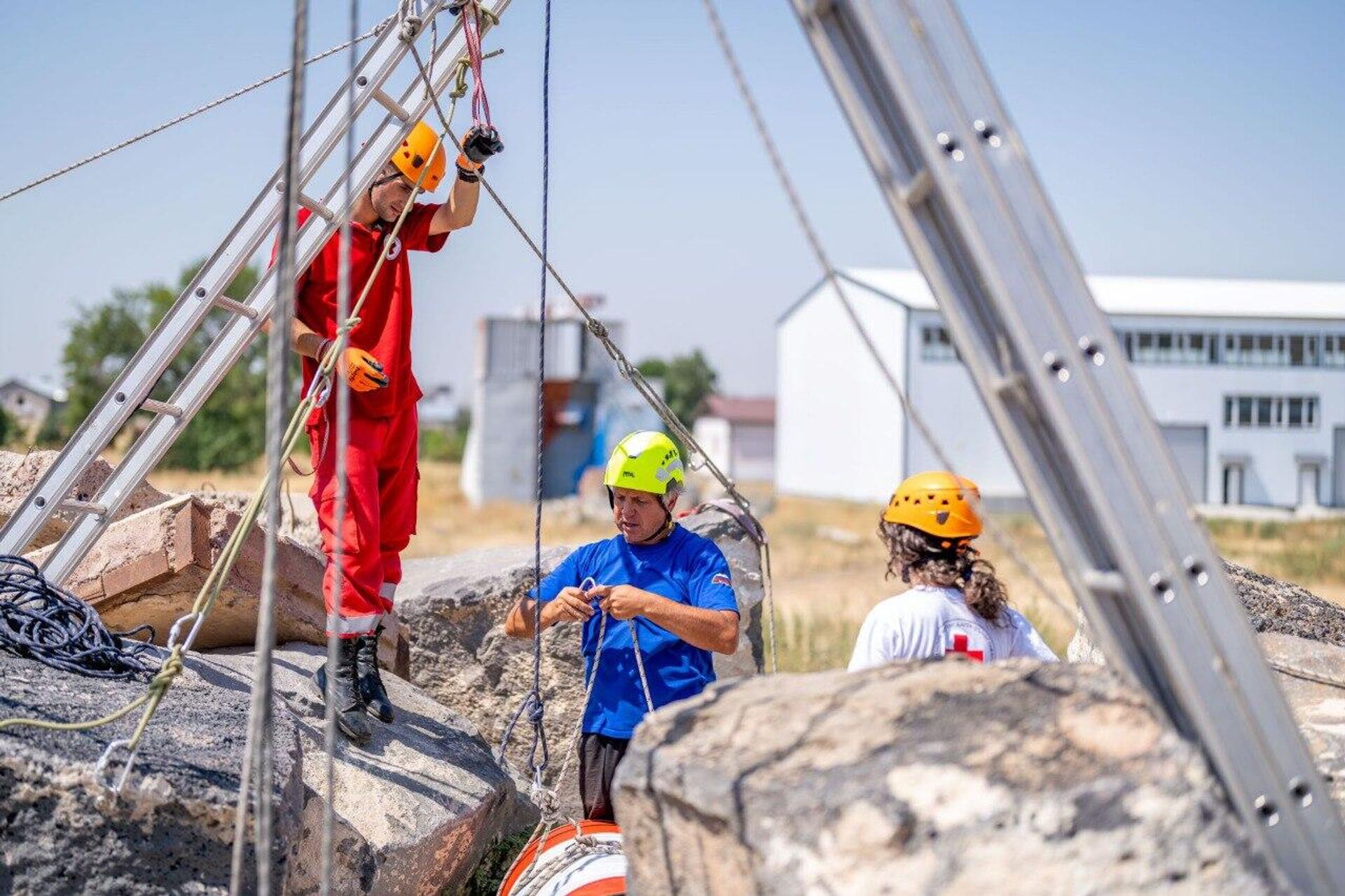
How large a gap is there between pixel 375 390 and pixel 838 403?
135ft

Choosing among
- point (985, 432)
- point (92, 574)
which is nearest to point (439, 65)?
point (92, 574)

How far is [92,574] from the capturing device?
554cm

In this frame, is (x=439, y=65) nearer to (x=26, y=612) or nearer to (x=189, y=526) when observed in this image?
(x=189, y=526)

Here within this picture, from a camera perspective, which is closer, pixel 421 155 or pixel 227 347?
pixel 421 155

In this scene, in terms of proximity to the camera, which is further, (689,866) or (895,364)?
(895,364)

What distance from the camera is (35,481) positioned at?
634cm

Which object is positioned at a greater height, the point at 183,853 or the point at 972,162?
the point at 972,162

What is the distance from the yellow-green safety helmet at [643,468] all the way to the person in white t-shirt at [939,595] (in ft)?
2.34

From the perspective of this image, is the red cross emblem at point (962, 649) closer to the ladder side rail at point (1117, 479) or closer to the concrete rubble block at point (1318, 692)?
the concrete rubble block at point (1318, 692)

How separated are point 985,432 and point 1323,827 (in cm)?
3759

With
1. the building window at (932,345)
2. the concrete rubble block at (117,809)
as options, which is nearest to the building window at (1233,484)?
the building window at (932,345)

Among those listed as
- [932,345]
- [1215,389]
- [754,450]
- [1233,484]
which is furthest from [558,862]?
[754,450]

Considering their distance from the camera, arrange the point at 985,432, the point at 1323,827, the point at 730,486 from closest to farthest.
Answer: the point at 1323,827 < the point at 730,486 < the point at 985,432

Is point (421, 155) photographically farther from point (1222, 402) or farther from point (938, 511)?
point (1222, 402)
